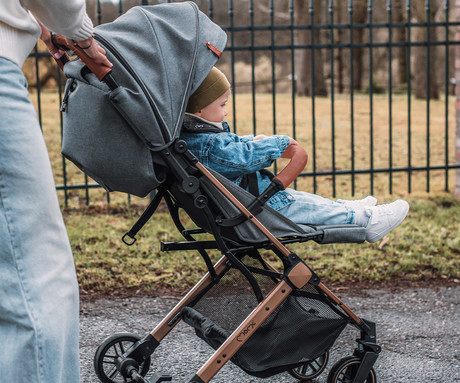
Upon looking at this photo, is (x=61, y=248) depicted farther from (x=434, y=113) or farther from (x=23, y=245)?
(x=434, y=113)

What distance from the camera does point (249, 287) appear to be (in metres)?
2.75

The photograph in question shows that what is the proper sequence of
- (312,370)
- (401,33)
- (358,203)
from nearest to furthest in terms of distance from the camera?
(358,203), (312,370), (401,33)

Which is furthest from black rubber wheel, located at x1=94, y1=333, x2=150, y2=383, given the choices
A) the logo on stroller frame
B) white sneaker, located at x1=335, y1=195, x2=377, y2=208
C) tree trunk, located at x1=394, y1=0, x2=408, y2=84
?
tree trunk, located at x1=394, y1=0, x2=408, y2=84

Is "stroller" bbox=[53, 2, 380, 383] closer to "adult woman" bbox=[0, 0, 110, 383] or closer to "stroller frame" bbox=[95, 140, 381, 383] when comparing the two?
"stroller frame" bbox=[95, 140, 381, 383]

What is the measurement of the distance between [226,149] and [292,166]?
261mm

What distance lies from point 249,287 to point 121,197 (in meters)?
4.11

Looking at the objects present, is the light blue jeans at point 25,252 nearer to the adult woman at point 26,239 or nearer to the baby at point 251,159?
the adult woman at point 26,239

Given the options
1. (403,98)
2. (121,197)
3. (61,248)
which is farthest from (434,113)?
(61,248)

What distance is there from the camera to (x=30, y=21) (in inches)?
78.6

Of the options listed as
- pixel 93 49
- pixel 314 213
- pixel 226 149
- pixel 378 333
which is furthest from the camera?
pixel 378 333

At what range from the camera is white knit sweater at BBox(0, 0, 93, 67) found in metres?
1.91

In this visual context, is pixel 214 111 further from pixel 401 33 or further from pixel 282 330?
pixel 401 33

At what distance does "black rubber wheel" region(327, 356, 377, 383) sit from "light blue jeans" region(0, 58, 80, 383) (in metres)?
1.22

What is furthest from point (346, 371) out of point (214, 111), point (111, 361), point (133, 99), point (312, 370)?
point (133, 99)
